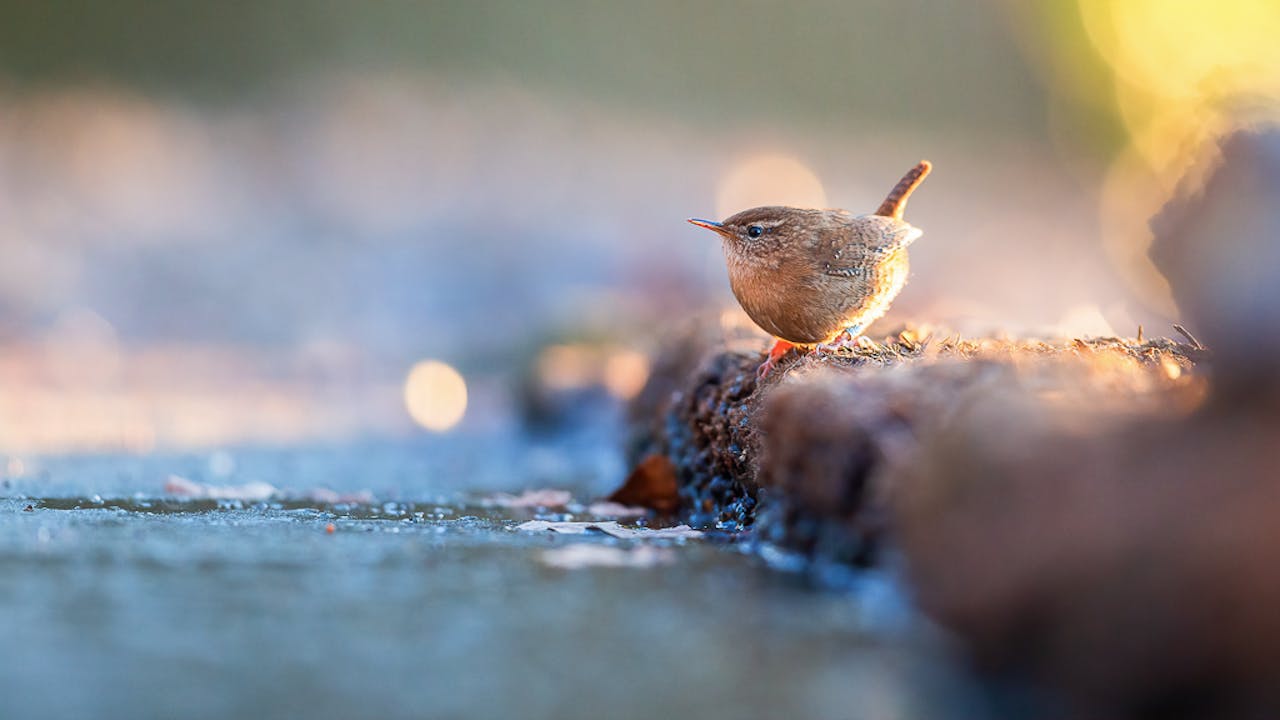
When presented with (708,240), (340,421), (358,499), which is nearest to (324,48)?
(708,240)

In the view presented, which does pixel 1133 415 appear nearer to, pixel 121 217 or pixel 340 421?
pixel 340 421

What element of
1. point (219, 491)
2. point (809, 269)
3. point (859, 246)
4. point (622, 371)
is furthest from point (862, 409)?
point (622, 371)

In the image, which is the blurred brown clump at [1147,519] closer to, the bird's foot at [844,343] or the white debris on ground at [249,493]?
the bird's foot at [844,343]

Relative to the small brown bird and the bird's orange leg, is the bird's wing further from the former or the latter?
the bird's orange leg

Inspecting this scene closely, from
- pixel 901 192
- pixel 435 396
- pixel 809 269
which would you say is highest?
pixel 901 192

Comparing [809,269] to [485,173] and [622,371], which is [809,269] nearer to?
[622,371]

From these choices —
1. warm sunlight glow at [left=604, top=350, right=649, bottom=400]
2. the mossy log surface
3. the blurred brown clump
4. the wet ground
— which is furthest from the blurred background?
the blurred brown clump
